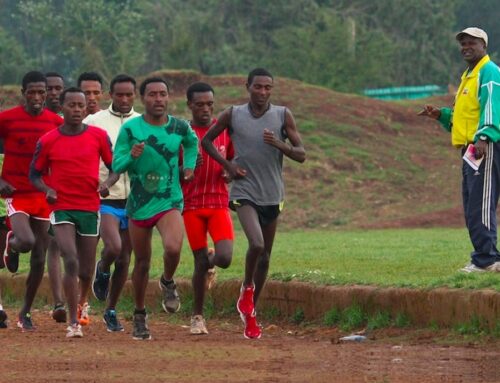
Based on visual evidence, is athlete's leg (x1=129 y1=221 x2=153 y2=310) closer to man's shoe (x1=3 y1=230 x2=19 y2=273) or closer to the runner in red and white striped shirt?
the runner in red and white striped shirt

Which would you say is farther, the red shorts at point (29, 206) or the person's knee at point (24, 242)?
the red shorts at point (29, 206)

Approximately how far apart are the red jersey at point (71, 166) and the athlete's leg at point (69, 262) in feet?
0.63

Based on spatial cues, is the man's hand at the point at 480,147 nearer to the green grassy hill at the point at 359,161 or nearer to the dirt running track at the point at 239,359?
the dirt running track at the point at 239,359

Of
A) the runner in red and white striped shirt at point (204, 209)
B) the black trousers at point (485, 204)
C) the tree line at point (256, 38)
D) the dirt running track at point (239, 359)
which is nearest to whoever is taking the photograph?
the dirt running track at point (239, 359)

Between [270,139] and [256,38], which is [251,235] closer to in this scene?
[270,139]

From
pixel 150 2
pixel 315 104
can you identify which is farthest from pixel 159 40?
pixel 315 104

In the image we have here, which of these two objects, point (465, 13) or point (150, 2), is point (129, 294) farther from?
point (465, 13)

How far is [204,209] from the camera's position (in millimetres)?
12516

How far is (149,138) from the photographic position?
11977 mm

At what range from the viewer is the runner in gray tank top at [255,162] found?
1229 centimetres

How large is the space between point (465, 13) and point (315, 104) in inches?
1385

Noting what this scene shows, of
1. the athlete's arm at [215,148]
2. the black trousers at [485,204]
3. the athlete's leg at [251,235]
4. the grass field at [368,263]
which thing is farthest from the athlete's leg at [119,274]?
the black trousers at [485,204]

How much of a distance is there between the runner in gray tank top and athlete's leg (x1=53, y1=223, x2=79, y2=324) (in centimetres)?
137

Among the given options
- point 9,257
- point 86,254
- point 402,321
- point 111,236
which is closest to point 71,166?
point 86,254
